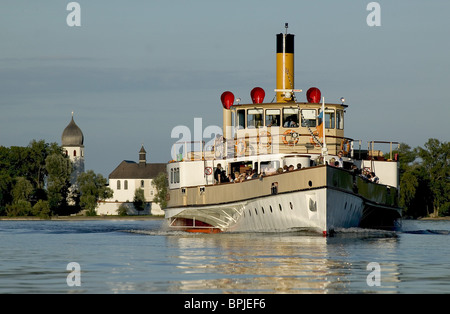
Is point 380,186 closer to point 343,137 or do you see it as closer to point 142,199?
point 343,137

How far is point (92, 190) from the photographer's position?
153750mm

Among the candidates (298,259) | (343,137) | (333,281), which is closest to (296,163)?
(343,137)

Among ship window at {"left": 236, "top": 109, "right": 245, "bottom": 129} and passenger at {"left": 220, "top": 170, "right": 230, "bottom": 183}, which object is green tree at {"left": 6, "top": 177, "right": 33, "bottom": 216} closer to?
ship window at {"left": 236, "top": 109, "right": 245, "bottom": 129}

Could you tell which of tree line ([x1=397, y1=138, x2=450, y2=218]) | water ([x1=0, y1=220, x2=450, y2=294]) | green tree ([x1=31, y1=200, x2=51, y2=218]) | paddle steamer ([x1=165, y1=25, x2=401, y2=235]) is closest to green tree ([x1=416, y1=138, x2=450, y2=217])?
tree line ([x1=397, y1=138, x2=450, y2=218])

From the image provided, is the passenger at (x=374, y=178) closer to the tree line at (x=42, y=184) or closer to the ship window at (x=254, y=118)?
the ship window at (x=254, y=118)

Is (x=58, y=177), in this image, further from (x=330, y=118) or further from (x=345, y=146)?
(x=345, y=146)

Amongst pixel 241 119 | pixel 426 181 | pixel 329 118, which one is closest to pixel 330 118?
pixel 329 118

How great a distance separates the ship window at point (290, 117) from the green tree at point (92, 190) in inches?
4273

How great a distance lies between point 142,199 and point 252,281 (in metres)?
152

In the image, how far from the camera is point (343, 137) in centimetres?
3941

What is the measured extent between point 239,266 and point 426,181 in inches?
3476

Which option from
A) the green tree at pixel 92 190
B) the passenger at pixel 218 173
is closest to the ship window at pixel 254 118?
the passenger at pixel 218 173

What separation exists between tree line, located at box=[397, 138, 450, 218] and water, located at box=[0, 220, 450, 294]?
6426cm

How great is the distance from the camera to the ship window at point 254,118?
1633 inches
